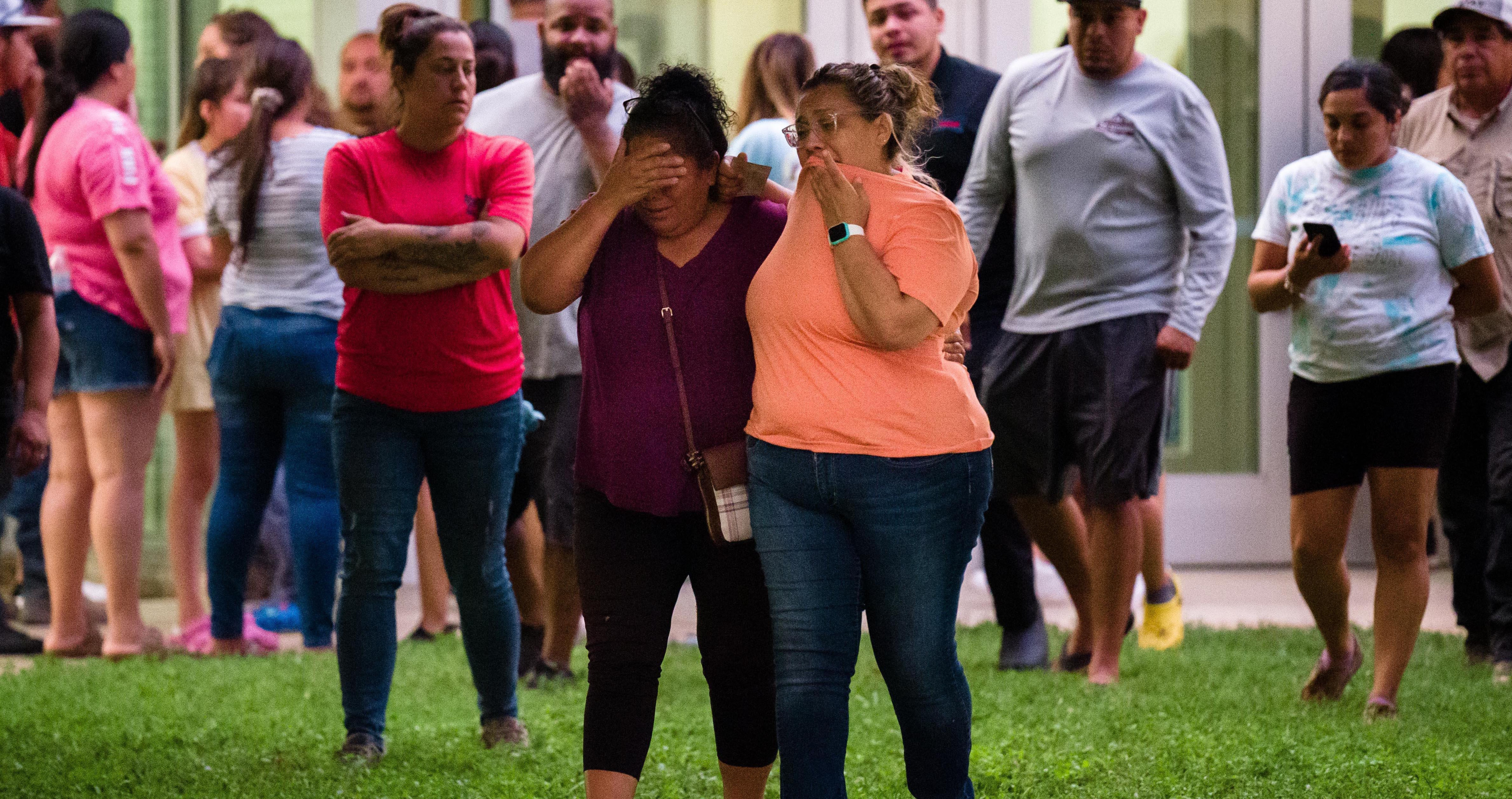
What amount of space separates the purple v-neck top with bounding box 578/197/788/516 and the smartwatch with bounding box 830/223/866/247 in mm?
288

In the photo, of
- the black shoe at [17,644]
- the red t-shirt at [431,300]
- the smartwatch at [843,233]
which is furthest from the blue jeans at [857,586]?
the black shoe at [17,644]

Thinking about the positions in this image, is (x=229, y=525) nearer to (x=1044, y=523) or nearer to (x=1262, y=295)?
(x=1044, y=523)

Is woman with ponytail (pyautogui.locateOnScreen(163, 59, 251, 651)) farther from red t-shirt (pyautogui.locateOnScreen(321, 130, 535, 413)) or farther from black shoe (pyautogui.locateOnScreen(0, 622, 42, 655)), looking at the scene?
red t-shirt (pyautogui.locateOnScreen(321, 130, 535, 413))

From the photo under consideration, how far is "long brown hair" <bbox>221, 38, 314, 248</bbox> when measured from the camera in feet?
18.6

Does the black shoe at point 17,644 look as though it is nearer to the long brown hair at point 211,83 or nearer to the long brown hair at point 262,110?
the long brown hair at point 262,110

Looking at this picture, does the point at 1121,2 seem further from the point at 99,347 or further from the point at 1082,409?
the point at 99,347

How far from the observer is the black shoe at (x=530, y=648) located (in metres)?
5.30

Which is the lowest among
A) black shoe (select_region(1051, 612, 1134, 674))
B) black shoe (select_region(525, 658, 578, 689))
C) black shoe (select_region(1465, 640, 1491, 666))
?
black shoe (select_region(1465, 640, 1491, 666))

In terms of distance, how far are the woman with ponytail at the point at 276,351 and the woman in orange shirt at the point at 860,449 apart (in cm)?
301

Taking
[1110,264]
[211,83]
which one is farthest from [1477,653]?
[211,83]

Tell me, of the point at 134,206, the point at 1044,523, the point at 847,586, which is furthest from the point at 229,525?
the point at 847,586

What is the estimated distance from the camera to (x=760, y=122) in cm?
563

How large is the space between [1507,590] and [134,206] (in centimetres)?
495

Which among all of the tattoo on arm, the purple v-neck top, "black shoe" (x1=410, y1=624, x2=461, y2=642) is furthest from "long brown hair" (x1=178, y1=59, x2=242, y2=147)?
the purple v-neck top
